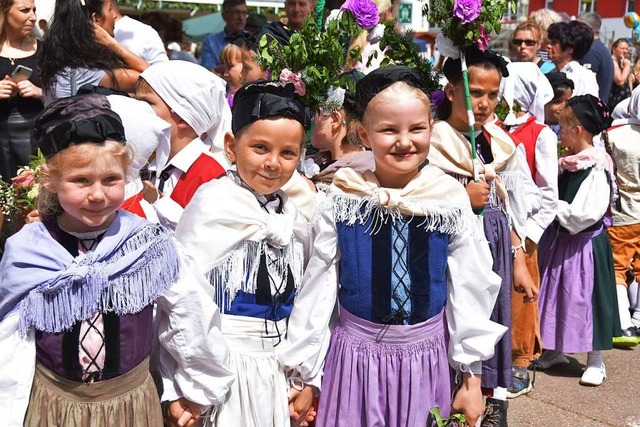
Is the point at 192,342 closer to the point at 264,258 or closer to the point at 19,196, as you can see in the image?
the point at 264,258

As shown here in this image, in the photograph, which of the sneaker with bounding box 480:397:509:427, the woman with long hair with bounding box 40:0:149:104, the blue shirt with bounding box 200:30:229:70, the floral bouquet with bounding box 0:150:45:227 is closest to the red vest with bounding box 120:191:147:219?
the floral bouquet with bounding box 0:150:45:227

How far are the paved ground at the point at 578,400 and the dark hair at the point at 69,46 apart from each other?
3285 millimetres

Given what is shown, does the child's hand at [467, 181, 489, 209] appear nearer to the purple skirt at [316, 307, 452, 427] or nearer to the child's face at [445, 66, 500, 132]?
the child's face at [445, 66, 500, 132]

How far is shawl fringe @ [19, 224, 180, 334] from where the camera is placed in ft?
7.78

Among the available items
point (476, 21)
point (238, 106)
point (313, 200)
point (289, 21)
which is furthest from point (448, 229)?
point (289, 21)

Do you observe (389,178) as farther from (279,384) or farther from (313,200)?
(279,384)

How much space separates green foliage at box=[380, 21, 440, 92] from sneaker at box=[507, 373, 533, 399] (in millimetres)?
2345

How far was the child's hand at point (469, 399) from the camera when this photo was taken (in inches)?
117

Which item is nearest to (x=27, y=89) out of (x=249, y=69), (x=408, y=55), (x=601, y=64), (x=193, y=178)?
(x=249, y=69)

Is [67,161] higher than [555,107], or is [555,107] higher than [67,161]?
[67,161]

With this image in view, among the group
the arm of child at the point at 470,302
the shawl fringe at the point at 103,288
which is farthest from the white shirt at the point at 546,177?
the shawl fringe at the point at 103,288

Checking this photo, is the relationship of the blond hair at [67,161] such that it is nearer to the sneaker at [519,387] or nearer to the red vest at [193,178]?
the red vest at [193,178]

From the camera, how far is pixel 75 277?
2.37m

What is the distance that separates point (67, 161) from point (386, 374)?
141cm
